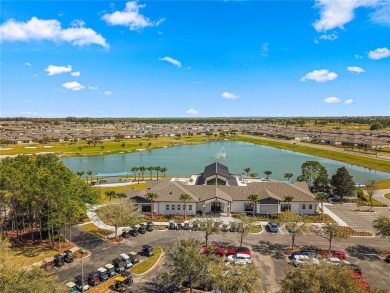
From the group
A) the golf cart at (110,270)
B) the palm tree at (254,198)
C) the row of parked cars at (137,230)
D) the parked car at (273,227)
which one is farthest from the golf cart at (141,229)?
the parked car at (273,227)

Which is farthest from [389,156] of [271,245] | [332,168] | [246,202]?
[271,245]

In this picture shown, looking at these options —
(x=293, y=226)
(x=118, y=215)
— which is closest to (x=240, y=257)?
(x=293, y=226)

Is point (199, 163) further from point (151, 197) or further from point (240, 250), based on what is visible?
point (240, 250)

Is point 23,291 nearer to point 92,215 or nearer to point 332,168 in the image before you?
point 92,215

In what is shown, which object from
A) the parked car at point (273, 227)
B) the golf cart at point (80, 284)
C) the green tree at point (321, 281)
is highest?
the green tree at point (321, 281)

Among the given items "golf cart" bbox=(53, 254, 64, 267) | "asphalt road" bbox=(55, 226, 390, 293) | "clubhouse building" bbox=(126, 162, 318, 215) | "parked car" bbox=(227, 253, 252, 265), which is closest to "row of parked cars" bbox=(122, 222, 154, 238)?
"asphalt road" bbox=(55, 226, 390, 293)

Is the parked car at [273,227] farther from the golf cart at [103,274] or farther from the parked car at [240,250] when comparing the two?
the golf cart at [103,274]

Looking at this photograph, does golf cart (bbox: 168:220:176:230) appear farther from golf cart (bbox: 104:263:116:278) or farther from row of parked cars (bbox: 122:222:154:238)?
golf cart (bbox: 104:263:116:278)
